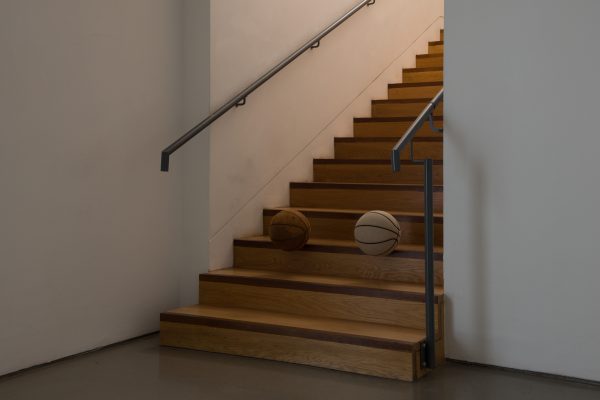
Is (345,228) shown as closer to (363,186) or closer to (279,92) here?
(363,186)

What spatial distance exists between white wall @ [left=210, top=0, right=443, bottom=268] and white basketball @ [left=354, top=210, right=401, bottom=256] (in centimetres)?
100

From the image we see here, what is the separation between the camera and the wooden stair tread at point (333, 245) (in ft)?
13.3

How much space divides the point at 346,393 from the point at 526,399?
0.74 m

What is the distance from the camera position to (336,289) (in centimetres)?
396

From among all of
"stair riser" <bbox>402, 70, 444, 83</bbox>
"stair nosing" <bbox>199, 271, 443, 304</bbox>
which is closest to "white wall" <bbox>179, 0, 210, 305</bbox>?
"stair nosing" <bbox>199, 271, 443, 304</bbox>

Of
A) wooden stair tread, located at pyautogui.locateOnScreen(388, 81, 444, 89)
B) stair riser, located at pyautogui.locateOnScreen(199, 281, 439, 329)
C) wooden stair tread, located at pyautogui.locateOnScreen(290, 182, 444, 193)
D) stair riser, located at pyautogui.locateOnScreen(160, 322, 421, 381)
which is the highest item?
wooden stair tread, located at pyautogui.locateOnScreen(388, 81, 444, 89)

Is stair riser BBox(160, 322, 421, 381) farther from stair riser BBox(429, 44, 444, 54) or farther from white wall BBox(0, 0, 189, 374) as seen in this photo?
stair riser BBox(429, 44, 444, 54)

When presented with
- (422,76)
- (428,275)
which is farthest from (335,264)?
(422,76)

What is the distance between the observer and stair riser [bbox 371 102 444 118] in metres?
5.77

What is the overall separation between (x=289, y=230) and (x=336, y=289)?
497mm

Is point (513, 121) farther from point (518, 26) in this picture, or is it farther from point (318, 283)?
point (318, 283)

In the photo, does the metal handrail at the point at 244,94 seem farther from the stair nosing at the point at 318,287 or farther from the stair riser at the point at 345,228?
the stair riser at the point at 345,228

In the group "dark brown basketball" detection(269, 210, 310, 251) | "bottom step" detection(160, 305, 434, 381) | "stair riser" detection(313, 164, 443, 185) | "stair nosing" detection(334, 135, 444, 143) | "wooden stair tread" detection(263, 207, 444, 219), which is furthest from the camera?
"stair nosing" detection(334, 135, 444, 143)

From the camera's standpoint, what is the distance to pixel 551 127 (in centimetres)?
348
